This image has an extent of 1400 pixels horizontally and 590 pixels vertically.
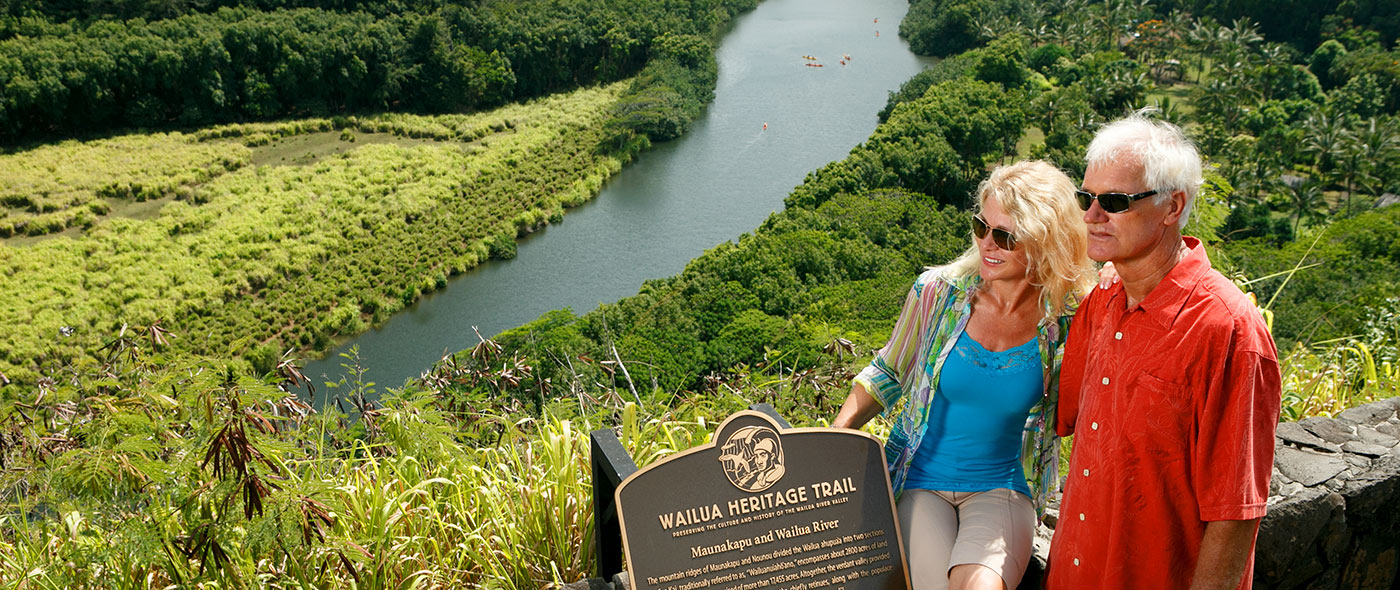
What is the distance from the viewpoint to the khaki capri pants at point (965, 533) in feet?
10.6

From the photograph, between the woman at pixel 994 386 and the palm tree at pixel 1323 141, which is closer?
the woman at pixel 994 386

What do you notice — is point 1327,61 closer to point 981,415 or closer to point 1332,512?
point 1332,512

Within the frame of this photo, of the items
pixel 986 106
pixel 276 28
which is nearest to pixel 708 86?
pixel 986 106

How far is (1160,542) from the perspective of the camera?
291cm

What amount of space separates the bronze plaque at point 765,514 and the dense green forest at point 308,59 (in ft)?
138

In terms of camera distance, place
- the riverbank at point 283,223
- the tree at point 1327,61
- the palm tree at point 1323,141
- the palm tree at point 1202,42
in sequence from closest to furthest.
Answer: the riverbank at point 283,223
the palm tree at point 1323,141
the tree at point 1327,61
the palm tree at point 1202,42

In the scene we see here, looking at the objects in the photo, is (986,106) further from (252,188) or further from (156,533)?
(156,533)

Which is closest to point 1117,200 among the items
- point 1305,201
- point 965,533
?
point 965,533

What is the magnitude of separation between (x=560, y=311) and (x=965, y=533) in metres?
23.1

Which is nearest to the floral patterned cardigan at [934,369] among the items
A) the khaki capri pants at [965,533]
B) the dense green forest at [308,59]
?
the khaki capri pants at [965,533]

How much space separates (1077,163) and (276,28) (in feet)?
105

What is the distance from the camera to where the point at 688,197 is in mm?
38531

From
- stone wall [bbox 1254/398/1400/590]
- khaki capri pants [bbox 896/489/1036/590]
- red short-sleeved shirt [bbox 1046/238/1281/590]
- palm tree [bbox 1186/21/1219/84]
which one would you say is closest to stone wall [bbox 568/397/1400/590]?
stone wall [bbox 1254/398/1400/590]

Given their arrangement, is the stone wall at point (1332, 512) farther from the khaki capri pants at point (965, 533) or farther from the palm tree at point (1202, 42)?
the palm tree at point (1202, 42)
